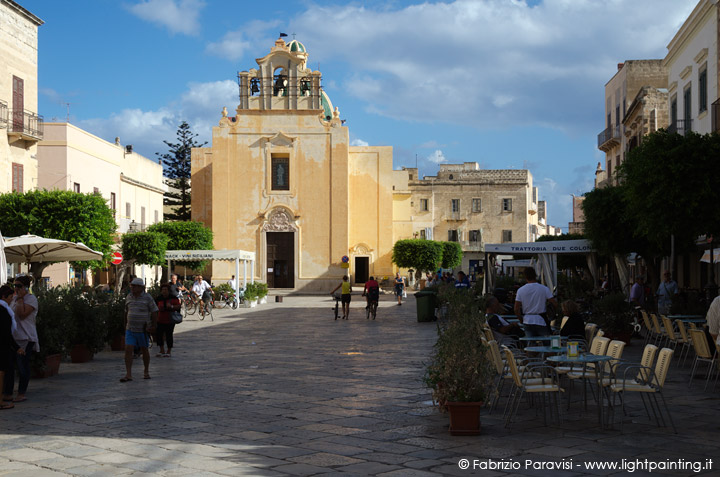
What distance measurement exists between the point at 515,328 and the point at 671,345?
13.1ft

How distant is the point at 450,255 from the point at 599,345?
5097 centimetres

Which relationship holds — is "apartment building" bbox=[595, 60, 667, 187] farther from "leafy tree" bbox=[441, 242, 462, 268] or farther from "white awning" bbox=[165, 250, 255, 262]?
"white awning" bbox=[165, 250, 255, 262]

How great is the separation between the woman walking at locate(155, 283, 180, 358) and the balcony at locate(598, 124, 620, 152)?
1204 inches

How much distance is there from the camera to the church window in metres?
48.6

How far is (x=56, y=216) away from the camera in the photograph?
26.8 metres

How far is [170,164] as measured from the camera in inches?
2442

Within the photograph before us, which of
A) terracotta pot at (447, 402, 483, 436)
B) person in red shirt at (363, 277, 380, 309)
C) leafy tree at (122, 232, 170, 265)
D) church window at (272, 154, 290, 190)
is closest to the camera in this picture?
terracotta pot at (447, 402, 483, 436)

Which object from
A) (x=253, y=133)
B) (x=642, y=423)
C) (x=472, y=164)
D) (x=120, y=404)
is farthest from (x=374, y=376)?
(x=472, y=164)

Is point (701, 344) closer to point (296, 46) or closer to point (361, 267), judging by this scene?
point (361, 267)

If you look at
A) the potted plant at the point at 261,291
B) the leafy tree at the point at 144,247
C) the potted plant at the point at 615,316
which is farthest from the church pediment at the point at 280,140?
the potted plant at the point at 615,316

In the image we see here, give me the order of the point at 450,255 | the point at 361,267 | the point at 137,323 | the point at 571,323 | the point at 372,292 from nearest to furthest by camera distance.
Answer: the point at 571,323
the point at 137,323
the point at 372,292
the point at 361,267
the point at 450,255

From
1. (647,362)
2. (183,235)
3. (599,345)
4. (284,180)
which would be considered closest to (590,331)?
(599,345)

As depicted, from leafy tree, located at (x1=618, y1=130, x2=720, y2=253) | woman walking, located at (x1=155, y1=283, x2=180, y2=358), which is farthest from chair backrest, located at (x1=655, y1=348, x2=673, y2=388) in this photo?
woman walking, located at (x1=155, y1=283, x2=180, y2=358)

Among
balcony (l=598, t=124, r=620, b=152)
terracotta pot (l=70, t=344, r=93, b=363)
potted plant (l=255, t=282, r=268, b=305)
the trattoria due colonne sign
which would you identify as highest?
balcony (l=598, t=124, r=620, b=152)
